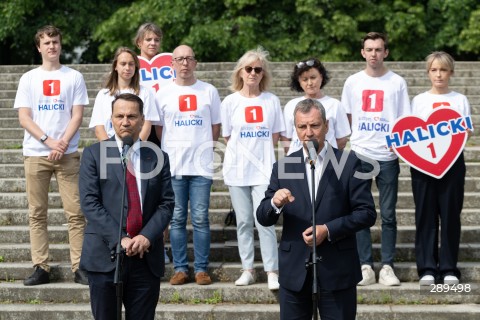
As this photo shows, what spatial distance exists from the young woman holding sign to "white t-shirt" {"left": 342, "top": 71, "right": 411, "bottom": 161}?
23 centimetres

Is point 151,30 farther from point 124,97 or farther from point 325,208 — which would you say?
point 325,208

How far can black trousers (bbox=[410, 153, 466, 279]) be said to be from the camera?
7945 millimetres

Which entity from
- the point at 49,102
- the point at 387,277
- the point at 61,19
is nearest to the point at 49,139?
the point at 49,102

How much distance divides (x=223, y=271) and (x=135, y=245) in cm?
300

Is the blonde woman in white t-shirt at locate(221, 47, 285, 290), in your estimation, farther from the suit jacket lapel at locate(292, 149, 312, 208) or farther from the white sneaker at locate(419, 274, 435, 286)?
the suit jacket lapel at locate(292, 149, 312, 208)

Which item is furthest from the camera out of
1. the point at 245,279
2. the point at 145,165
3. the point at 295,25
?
the point at 295,25

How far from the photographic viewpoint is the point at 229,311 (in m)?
7.86

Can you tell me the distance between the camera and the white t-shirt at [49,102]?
327 inches

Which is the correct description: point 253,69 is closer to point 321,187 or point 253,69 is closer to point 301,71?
point 301,71

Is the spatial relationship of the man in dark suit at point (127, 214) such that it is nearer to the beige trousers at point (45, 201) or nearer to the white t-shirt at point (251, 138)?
the white t-shirt at point (251, 138)

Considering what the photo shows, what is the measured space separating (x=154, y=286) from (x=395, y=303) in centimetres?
298

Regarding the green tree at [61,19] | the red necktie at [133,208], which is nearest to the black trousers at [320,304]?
the red necktie at [133,208]

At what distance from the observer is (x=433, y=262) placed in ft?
26.3

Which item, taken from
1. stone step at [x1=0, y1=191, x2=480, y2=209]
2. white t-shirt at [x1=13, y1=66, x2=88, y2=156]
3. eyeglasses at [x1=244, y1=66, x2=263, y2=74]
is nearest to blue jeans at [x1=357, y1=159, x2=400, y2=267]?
eyeglasses at [x1=244, y1=66, x2=263, y2=74]
